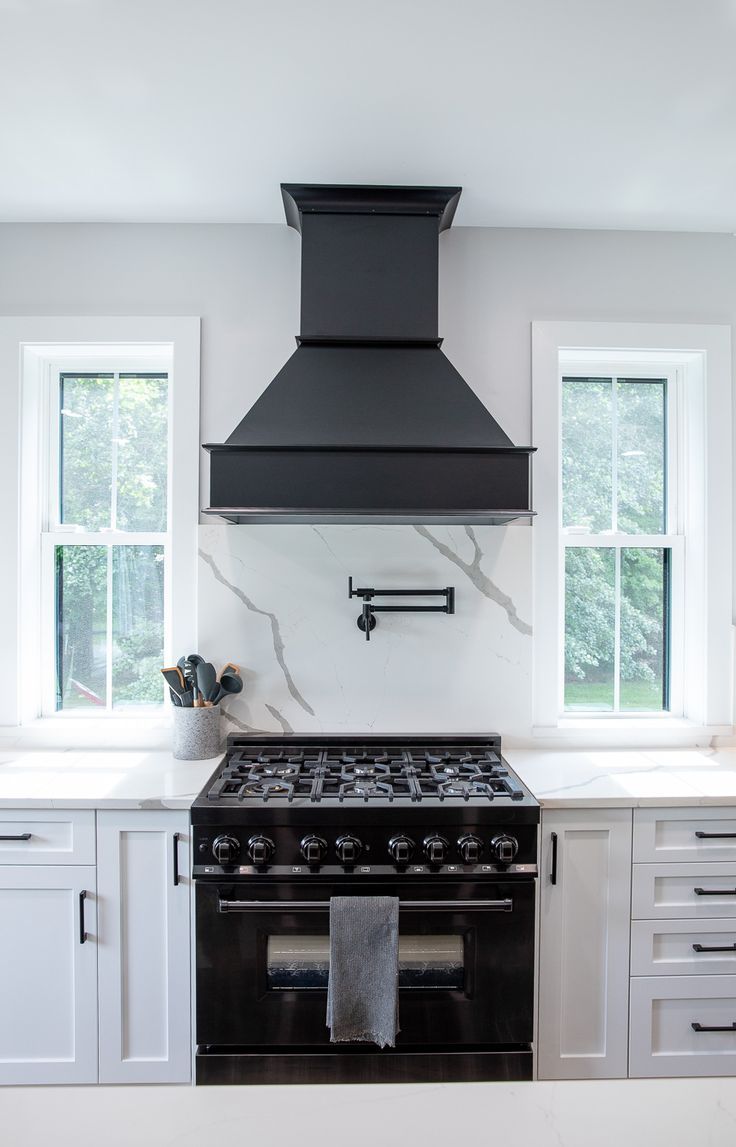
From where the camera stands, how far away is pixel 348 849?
5.66 feet

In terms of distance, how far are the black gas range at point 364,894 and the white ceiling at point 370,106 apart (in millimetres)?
1886

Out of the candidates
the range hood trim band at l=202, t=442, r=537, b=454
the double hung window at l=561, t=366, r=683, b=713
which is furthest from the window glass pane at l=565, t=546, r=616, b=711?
the range hood trim band at l=202, t=442, r=537, b=454

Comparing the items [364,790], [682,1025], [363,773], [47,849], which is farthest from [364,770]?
[682,1025]

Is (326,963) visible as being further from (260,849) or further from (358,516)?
(358,516)

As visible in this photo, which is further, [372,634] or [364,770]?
[372,634]

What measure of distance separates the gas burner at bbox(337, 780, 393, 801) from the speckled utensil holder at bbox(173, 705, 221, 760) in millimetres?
551

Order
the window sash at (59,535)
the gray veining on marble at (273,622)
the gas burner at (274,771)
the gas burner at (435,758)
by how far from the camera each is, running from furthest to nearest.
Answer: the window sash at (59,535) < the gray veining on marble at (273,622) < the gas burner at (435,758) < the gas burner at (274,771)

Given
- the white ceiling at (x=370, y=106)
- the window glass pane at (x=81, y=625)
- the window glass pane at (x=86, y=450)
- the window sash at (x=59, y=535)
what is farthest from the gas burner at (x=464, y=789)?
the white ceiling at (x=370, y=106)

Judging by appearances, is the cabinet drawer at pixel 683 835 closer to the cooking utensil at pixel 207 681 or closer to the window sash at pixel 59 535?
the cooking utensil at pixel 207 681

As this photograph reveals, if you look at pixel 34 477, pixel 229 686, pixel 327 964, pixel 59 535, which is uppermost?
pixel 34 477

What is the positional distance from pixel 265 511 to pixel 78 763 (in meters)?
1.11

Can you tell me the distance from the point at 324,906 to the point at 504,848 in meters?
0.51

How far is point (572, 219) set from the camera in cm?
230

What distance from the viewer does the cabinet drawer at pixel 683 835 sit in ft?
6.15
